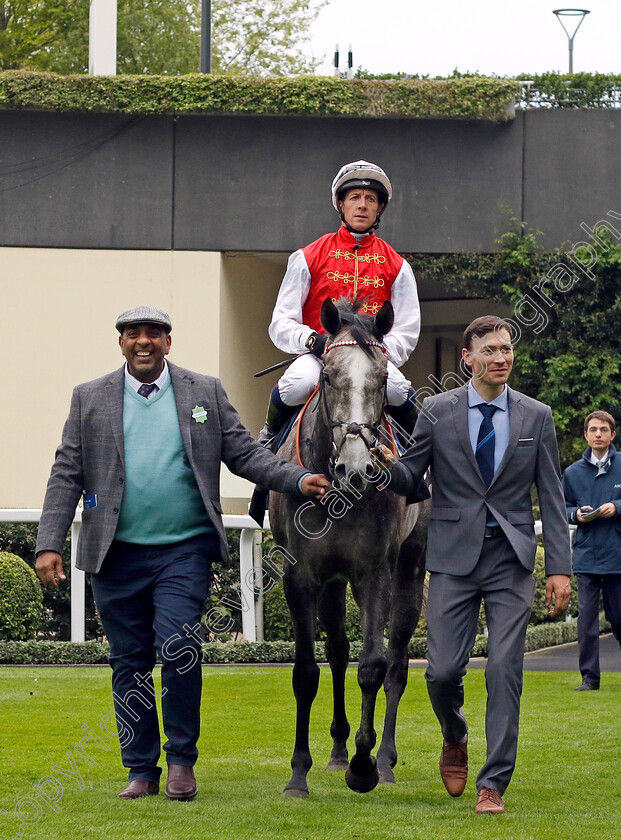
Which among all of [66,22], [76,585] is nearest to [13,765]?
[76,585]

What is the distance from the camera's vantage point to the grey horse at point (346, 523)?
5.33 metres

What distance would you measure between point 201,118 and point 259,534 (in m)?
8.70

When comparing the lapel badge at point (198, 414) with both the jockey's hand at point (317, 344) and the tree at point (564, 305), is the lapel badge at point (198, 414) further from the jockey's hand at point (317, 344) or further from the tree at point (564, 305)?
the tree at point (564, 305)

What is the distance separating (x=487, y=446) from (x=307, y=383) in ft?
3.64

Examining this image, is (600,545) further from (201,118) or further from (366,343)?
(201,118)

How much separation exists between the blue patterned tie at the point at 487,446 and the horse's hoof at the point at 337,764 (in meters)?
1.93

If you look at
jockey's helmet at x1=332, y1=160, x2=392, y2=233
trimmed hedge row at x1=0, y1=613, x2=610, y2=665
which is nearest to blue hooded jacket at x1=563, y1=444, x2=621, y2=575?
trimmed hedge row at x1=0, y1=613, x2=610, y2=665

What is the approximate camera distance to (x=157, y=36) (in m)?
31.9

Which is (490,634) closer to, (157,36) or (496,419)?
(496,419)

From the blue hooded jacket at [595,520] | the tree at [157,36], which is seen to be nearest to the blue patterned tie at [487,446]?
the blue hooded jacket at [595,520]

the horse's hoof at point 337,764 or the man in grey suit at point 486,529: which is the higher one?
the man in grey suit at point 486,529

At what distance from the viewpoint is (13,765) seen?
6.14m

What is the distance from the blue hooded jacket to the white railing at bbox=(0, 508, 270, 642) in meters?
2.68

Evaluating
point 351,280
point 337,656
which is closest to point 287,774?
point 337,656
